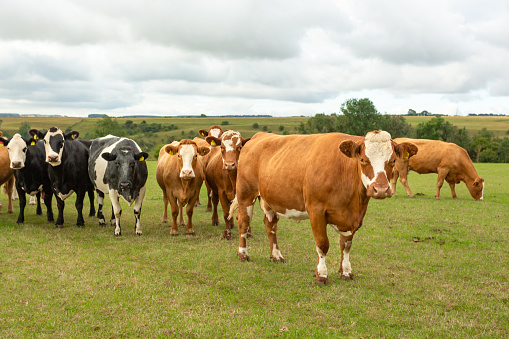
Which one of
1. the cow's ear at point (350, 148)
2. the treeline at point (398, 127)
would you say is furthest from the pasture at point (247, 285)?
the treeline at point (398, 127)

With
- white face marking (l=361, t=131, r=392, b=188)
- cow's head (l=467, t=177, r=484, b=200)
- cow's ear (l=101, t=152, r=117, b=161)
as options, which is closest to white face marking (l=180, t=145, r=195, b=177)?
cow's ear (l=101, t=152, r=117, b=161)

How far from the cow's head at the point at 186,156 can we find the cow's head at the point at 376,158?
5024 mm

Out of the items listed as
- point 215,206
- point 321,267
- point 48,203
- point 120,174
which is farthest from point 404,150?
point 48,203

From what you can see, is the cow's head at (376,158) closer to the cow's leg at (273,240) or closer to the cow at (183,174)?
the cow's leg at (273,240)

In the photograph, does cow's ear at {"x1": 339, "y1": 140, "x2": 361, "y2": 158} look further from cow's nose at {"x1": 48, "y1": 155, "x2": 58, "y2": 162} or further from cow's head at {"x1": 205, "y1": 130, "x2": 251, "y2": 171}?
cow's nose at {"x1": 48, "y1": 155, "x2": 58, "y2": 162}

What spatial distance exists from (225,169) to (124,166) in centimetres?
265

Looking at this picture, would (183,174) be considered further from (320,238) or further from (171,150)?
(320,238)

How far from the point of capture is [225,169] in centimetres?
945

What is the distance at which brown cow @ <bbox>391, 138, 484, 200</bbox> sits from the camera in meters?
17.4

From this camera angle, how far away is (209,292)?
6.16m

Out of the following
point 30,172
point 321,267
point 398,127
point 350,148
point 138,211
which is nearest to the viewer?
point 350,148

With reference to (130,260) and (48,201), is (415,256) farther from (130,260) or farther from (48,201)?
(48,201)

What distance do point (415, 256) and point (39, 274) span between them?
7018mm

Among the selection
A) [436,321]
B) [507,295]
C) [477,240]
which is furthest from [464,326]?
[477,240]
